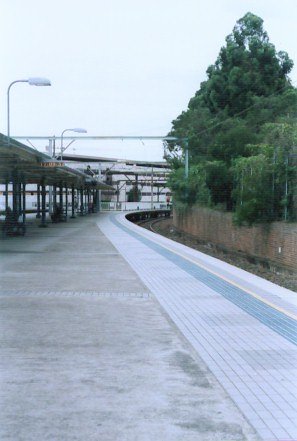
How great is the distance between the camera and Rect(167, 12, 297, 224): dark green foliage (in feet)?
67.0

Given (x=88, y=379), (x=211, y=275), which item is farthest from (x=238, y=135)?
(x=88, y=379)

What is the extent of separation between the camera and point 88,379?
5117 mm

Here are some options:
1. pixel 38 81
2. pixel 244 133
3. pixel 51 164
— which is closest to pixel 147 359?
pixel 38 81

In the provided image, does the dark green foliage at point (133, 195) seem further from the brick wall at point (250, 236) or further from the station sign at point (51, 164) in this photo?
the station sign at point (51, 164)

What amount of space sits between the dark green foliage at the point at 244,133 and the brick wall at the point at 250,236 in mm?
559

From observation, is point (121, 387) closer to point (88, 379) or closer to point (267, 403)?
point (88, 379)

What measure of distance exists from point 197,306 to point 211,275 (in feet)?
11.6

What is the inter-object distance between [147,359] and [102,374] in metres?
0.63

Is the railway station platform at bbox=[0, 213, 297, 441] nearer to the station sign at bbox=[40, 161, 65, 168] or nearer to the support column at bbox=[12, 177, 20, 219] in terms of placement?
the station sign at bbox=[40, 161, 65, 168]

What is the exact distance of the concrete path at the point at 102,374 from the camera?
4.07 metres

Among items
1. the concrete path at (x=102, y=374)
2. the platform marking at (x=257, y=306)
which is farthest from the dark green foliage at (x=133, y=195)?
the concrete path at (x=102, y=374)

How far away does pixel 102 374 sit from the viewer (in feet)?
17.3

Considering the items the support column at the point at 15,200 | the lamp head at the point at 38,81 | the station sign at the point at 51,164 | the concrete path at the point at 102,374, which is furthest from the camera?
the support column at the point at 15,200

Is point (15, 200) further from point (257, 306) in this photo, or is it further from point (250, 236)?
point (257, 306)
